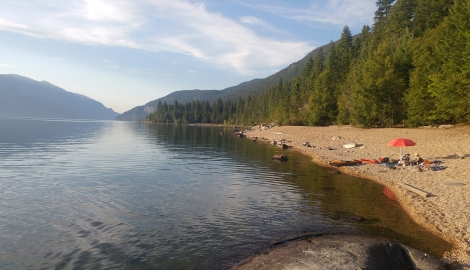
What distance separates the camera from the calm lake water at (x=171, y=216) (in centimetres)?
1109

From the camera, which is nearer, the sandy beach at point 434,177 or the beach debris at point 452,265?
the beach debris at point 452,265

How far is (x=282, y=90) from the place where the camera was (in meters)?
152

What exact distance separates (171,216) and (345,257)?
9.38m

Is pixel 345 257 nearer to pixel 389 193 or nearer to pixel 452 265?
pixel 452 265

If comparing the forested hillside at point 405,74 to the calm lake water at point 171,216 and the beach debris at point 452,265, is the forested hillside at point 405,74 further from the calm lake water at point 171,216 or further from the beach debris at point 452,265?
the beach debris at point 452,265

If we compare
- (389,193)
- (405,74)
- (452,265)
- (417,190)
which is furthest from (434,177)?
(405,74)

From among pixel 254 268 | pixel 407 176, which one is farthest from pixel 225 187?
pixel 407 176

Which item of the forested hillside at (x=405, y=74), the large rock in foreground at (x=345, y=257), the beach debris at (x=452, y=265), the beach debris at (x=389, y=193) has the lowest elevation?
the beach debris at (x=389, y=193)

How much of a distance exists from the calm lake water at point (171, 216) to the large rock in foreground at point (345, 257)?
4.83ft

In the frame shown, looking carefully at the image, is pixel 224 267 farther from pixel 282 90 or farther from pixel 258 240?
pixel 282 90

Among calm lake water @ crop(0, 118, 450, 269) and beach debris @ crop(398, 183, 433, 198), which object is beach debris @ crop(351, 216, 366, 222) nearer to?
calm lake water @ crop(0, 118, 450, 269)

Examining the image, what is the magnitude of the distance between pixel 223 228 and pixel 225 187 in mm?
8807

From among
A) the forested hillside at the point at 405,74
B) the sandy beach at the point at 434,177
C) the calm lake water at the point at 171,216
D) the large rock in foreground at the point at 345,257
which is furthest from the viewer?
the forested hillside at the point at 405,74

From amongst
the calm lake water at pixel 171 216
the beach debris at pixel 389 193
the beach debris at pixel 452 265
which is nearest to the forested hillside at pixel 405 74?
the beach debris at pixel 389 193
